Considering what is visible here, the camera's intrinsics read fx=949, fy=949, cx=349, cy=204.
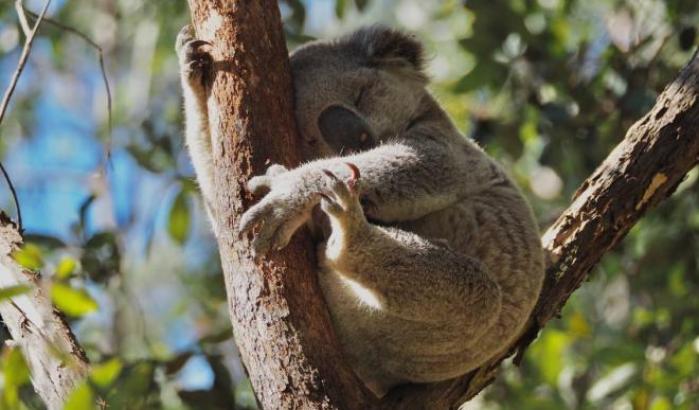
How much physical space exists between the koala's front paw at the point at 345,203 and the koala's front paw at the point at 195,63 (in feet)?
1.89

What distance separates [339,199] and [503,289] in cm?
80

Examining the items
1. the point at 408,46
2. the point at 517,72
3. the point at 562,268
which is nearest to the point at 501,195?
the point at 562,268

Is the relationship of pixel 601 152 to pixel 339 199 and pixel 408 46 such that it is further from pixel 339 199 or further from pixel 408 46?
pixel 339 199

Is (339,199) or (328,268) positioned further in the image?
(328,268)

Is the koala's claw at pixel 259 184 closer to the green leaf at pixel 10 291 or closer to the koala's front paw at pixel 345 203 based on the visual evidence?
the koala's front paw at pixel 345 203

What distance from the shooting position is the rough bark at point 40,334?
2350mm

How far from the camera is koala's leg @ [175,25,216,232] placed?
2.91m

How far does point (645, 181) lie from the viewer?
122 inches

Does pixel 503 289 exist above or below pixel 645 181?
below

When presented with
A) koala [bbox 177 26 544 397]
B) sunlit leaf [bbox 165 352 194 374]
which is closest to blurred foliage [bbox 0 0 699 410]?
sunlit leaf [bbox 165 352 194 374]

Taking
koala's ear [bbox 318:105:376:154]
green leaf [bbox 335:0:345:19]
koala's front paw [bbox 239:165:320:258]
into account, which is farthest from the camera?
green leaf [bbox 335:0:345:19]

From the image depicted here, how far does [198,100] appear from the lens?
122 inches

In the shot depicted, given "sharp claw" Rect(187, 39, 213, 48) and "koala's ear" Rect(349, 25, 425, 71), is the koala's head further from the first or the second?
"sharp claw" Rect(187, 39, 213, 48)

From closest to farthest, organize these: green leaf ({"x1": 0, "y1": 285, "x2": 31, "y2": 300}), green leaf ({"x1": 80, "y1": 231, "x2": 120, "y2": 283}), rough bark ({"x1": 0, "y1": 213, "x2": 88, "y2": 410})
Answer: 1. green leaf ({"x1": 0, "y1": 285, "x2": 31, "y2": 300})
2. rough bark ({"x1": 0, "y1": 213, "x2": 88, "y2": 410})
3. green leaf ({"x1": 80, "y1": 231, "x2": 120, "y2": 283})
